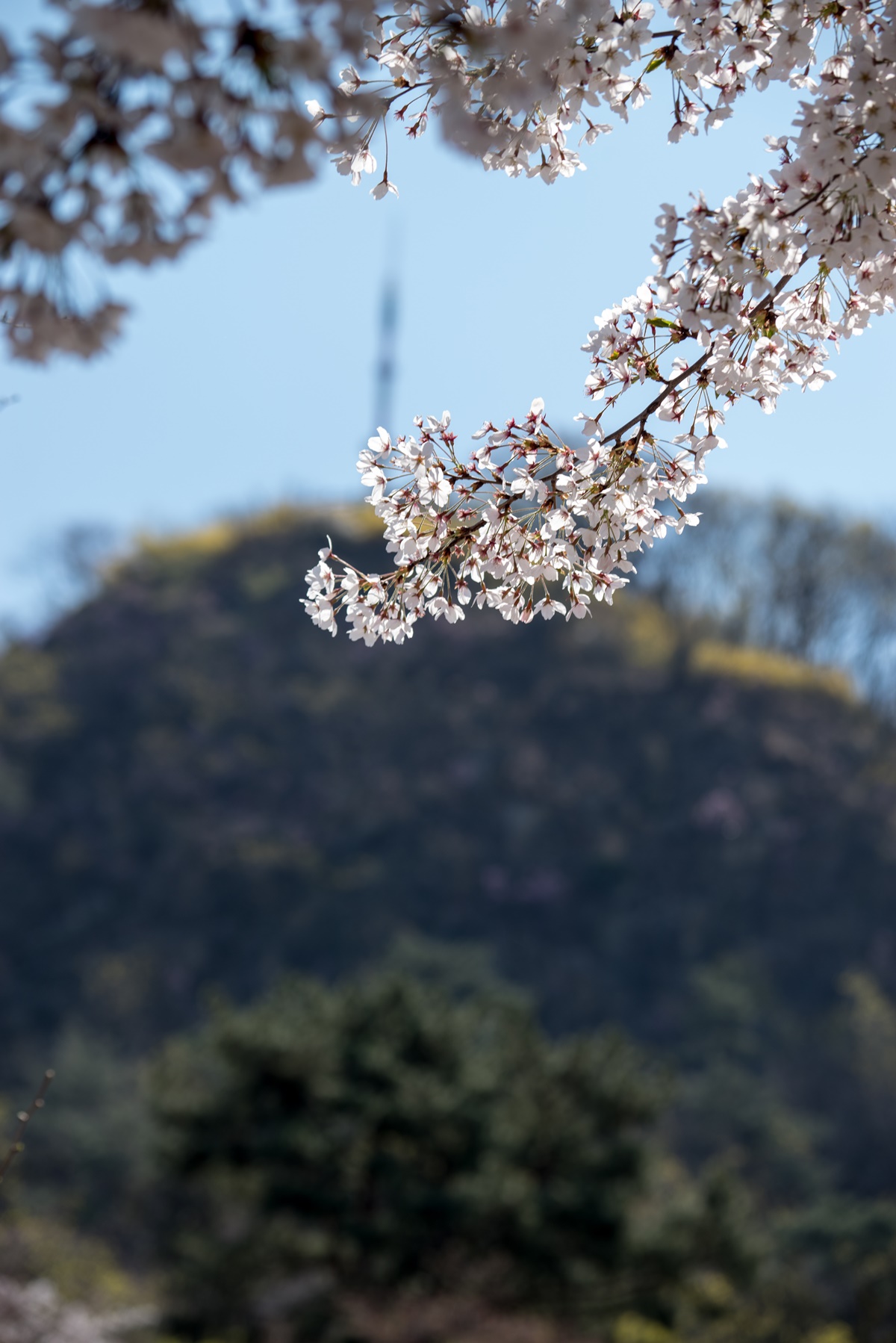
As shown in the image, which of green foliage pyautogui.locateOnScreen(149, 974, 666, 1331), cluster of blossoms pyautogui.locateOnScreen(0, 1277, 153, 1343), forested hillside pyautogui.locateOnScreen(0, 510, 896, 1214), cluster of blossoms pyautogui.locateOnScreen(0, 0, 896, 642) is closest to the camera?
cluster of blossoms pyautogui.locateOnScreen(0, 0, 896, 642)

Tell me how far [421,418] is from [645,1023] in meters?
17.4

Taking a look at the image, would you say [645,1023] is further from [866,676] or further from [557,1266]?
[557,1266]

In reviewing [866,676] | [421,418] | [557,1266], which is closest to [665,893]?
[866,676]

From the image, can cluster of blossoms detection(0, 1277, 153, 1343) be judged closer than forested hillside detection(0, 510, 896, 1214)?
Yes

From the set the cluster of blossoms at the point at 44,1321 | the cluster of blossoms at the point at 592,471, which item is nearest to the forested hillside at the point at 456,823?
the cluster of blossoms at the point at 44,1321

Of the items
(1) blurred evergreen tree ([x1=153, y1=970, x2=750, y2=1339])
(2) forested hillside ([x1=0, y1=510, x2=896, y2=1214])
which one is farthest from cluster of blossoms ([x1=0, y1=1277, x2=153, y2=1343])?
(2) forested hillside ([x1=0, y1=510, x2=896, y2=1214])

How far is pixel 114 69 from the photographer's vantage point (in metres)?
0.93

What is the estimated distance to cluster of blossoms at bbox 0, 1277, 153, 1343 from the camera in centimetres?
717

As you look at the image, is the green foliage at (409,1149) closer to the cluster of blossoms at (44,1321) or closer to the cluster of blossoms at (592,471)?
the cluster of blossoms at (44,1321)

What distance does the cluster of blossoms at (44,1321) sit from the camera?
23.5 ft

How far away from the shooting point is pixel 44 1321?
7.43 m

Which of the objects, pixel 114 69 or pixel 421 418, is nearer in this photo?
pixel 114 69

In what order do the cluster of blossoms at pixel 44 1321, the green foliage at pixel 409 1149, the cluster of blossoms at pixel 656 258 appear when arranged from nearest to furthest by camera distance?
the cluster of blossoms at pixel 656 258 → the green foliage at pixel 409 1149 → the cluster of blossoms at pixel 44 1321

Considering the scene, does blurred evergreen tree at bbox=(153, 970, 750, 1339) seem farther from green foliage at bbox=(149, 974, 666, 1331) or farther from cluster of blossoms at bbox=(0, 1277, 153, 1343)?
cluster of blossoms at bbox=(0, 1277, 153, 1343)
